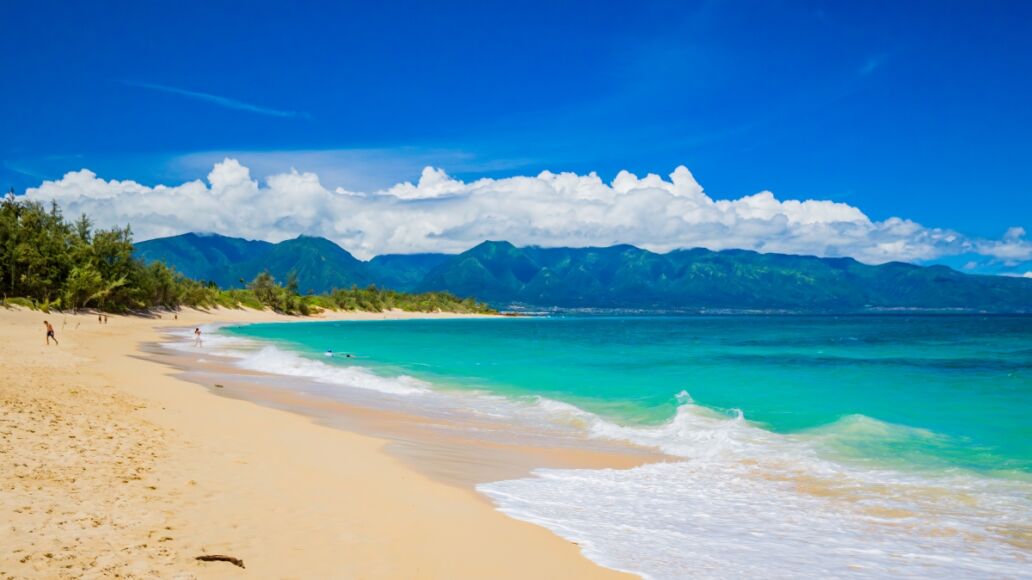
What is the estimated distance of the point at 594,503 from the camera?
9.77 m

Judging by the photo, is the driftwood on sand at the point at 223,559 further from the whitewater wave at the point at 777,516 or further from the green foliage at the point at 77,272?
the green foliage at the point at 77,272

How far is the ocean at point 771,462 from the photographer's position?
779cm

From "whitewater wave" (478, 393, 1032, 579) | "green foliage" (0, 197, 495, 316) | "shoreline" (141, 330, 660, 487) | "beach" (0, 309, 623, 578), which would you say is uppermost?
"green foliage" (0, 197, 495, 316)

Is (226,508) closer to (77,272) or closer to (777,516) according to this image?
(777,516)

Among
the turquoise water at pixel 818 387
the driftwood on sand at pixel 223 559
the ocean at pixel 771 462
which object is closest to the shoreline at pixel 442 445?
the ocean at pixel 771 462

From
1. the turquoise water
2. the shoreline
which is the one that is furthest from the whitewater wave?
the turquoise water

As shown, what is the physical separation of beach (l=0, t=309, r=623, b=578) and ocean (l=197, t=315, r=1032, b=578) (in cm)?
107

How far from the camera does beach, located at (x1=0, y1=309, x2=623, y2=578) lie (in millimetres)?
6066

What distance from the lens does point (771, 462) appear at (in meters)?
13.5

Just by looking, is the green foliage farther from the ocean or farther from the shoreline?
the shoreline

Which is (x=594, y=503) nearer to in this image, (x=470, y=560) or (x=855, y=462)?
(x=470, y=560)

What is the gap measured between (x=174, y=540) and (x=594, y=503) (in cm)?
573

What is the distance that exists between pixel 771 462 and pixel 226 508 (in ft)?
34.8

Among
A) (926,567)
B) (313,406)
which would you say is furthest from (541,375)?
(926,567)
